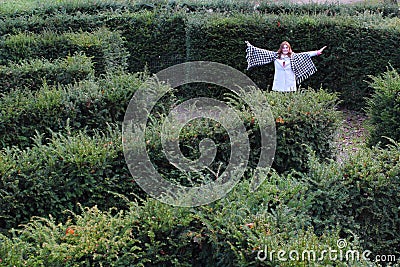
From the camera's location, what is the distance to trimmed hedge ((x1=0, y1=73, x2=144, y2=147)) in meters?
7.16

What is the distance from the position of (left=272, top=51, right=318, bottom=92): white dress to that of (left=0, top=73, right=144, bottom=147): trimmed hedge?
10.6ft

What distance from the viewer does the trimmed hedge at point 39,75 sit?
8.53 meters

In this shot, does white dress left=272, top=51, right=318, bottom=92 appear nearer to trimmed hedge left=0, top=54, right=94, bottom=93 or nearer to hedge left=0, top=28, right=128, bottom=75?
hedge left=0, top=28, right=128, bottom=75

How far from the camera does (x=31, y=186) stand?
5.57m

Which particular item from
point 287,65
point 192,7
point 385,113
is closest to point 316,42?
→ point 287,65

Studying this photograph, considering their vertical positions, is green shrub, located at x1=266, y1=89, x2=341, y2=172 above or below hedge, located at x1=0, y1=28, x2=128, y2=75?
below

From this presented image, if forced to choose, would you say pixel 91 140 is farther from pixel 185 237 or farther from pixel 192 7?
pixel 192 7

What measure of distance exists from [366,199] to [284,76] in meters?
5.11

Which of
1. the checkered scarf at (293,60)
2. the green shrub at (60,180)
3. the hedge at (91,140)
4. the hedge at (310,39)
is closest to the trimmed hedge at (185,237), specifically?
the hedge at (91,140)

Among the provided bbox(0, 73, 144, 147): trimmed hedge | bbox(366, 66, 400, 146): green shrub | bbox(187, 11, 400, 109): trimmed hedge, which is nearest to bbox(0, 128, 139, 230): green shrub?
bbox(0, 73, 144, 147): trimmed hedge

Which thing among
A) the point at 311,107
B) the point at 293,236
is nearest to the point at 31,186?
the point at 293,236

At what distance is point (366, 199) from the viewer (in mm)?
5141

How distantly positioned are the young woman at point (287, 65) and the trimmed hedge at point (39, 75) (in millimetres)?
3578

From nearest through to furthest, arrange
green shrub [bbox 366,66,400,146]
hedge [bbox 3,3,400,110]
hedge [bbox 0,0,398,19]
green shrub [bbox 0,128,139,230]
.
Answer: green shrub [bbox 0,128,139,230] → green shrub [bbox 366,66,400,146] → hedge [bbox 3,3,400,110] → hedge [bbox 0,0,398,19]
